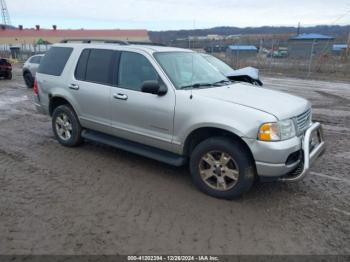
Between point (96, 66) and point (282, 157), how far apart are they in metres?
3.32

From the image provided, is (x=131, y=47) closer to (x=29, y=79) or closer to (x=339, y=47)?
(x=29, y=79)

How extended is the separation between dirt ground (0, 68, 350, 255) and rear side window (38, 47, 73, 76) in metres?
1.51

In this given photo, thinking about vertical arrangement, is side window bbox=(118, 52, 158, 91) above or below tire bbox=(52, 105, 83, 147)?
above

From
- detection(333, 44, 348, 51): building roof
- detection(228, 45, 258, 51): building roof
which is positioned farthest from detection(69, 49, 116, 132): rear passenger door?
detection(333, 44, 348, 51): building roof

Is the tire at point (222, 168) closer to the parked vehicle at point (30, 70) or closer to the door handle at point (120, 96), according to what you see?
the door handle at point (120, 96)

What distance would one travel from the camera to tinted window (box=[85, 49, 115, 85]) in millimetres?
5051

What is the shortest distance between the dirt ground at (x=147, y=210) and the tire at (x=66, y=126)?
27 cm

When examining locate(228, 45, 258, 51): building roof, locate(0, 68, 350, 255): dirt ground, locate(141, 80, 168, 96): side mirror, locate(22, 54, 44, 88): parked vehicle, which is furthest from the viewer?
locate(228, 45, 258, 51): building roof

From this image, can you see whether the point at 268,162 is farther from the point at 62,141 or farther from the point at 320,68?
the point at 320,68

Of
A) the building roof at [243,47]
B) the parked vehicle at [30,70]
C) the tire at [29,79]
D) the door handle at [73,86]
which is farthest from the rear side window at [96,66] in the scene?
the building roof at [243,47]

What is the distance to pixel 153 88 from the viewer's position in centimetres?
424

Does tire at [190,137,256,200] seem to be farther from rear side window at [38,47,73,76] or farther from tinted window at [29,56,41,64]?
tinted window at [29,56,41,64]

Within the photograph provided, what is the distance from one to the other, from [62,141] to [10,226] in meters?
2.73

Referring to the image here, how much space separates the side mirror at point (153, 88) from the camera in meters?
4.22
